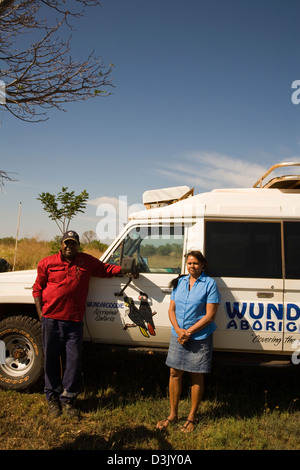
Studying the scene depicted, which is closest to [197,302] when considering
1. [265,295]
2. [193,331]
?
[193,331]

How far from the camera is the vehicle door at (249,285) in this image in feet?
12.6

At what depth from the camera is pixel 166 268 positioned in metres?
4.14

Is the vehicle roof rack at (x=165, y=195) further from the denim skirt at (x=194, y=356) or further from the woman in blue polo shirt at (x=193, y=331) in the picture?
the denim skirt at (x=194, y=356)

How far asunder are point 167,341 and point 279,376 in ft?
7.08

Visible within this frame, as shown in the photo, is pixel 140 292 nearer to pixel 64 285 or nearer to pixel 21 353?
pixel 64 285

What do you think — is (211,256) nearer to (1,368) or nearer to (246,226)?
(246,226)

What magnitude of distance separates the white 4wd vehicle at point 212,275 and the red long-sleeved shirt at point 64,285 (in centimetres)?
30

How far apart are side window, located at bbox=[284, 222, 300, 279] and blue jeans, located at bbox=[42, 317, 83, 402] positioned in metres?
2.41

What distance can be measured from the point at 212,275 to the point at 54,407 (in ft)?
7.31

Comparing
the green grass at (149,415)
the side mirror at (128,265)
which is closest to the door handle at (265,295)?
the green grass at (149,415)

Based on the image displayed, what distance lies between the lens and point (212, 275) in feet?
12.9
